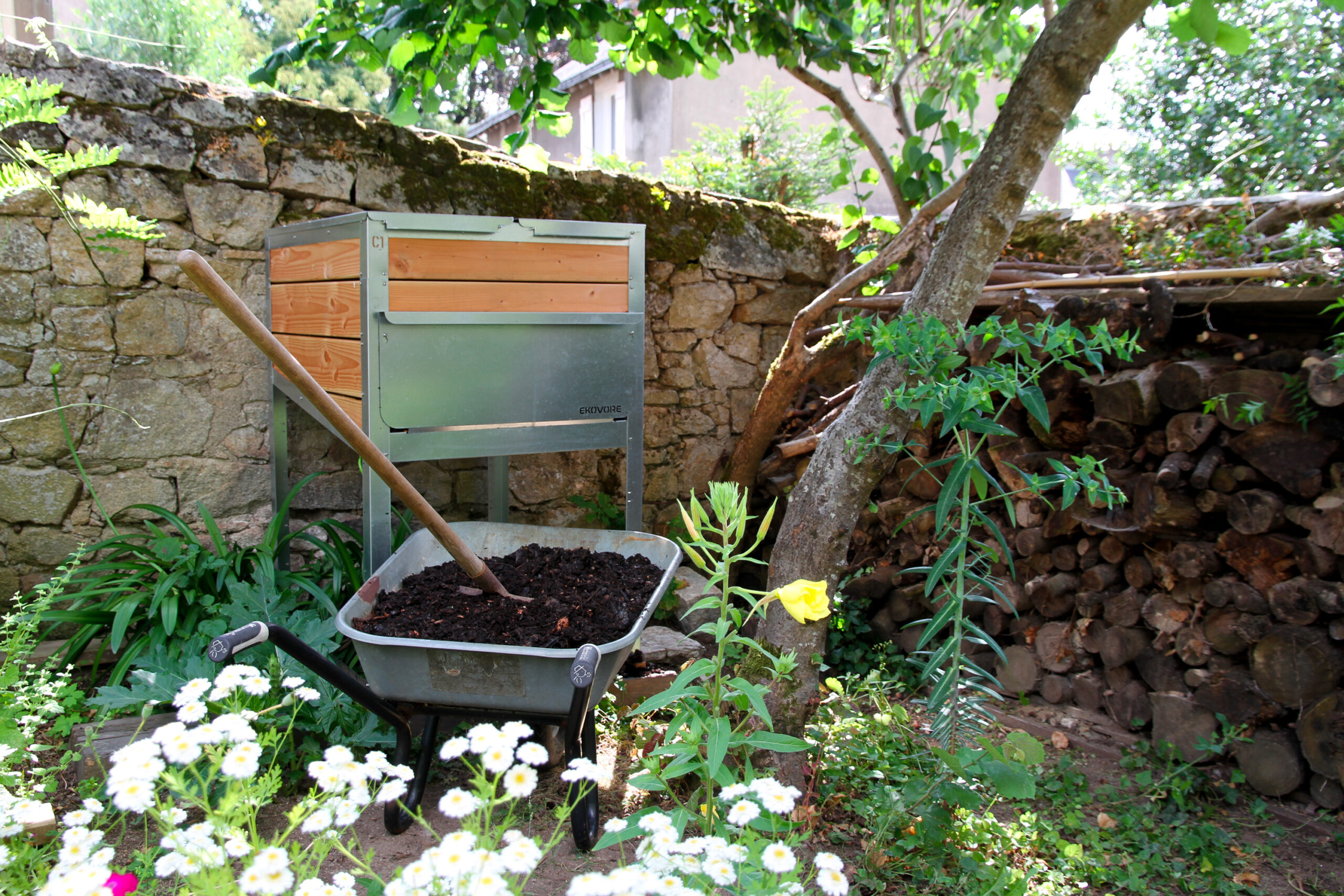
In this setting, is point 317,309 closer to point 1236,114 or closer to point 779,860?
point 779,860

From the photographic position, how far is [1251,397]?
2391 mm

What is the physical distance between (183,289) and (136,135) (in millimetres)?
513

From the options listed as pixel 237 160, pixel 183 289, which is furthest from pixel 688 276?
pixel 183 289

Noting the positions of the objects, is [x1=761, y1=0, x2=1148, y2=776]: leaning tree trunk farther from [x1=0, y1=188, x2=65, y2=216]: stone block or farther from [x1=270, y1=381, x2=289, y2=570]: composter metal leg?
[x1=0, y1=188, x2=65, y2=216]: stone block

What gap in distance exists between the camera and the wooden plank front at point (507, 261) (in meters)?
2.29

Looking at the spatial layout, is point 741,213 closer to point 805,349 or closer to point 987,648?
point 805,349

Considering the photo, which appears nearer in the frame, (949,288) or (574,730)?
(574,730)

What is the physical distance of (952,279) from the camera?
2426 millimetres

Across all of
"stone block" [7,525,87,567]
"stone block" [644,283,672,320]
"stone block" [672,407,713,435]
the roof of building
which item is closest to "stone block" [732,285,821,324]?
"stone block" [644,283,672,320]

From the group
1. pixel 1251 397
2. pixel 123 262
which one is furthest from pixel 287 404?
pixel 1251 397

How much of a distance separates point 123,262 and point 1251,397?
3617 millimetres

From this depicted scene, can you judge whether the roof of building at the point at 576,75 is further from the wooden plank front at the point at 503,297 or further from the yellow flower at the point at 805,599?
the yellow flower at the point at 805,599

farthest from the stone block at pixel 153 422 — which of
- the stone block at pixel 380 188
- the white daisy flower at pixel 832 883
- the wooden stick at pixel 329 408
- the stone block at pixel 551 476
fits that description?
the white daisy flower at pixel 832 883

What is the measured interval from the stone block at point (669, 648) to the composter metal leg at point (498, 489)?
745 millimetres
